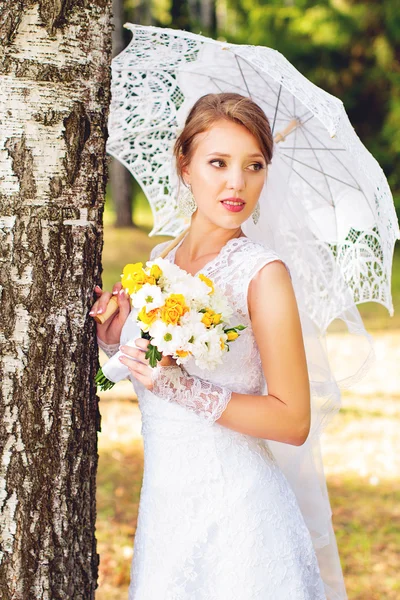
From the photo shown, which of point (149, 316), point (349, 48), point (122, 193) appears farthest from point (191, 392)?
point (349, 48)

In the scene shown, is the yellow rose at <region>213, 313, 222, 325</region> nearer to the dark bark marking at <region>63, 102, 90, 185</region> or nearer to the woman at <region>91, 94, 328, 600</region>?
the woman at <region>91, 94, 328, 600</region>

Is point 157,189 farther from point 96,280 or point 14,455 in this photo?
point 14,455

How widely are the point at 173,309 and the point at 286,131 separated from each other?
3.87 feet

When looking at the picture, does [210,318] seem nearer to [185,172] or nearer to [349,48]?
[185,172]

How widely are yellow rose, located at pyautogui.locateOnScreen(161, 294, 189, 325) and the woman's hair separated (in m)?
0.66

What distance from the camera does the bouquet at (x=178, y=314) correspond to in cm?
197

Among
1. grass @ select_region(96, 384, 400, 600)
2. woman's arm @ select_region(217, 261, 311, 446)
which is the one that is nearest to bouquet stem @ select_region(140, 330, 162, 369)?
woman's arm @ select_region(217, 261, 311, 446)

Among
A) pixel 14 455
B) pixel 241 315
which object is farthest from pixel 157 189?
pixel 14 455

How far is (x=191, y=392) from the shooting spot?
6.99 feet

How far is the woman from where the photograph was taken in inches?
86.2

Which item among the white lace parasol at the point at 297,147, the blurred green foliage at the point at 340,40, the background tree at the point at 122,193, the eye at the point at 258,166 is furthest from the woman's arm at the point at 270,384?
the blurred green foliage at the point at 340,40

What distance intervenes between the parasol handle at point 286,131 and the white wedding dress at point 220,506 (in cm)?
64

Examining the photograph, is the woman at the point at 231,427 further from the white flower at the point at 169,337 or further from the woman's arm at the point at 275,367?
the white flower at the point at 169,337

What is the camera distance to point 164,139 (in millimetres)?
3357
